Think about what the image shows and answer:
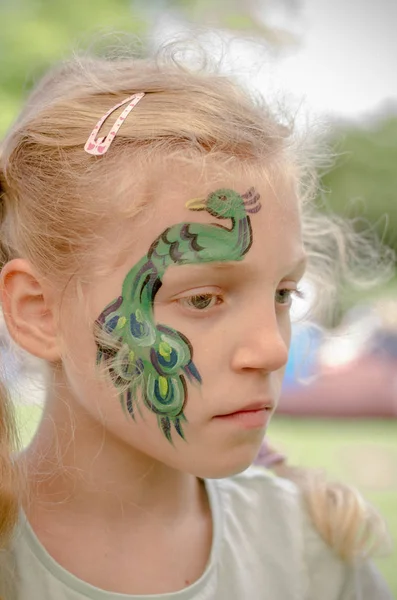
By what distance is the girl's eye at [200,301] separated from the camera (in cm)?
143

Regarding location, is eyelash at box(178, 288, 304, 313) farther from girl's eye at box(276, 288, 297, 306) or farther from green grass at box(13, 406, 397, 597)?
green grass at box(13, 406, 397, 597)

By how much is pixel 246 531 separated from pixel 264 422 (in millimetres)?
403

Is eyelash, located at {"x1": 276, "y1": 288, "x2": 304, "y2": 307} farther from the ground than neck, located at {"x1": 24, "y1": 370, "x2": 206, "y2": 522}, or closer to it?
farther from the ground

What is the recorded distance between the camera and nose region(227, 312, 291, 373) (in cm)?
140

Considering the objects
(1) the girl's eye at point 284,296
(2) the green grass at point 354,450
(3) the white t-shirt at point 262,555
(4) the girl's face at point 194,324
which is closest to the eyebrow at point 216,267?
(4) the girl's face at point 194,324

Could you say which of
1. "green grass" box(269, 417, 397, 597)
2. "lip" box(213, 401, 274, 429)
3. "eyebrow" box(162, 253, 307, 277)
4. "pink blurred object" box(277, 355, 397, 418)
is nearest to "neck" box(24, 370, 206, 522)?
"lip" box(213, 401, 274, 429)

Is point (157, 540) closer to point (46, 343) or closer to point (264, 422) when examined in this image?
point (264, 422)

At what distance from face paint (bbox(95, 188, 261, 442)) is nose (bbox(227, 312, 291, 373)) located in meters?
0.09

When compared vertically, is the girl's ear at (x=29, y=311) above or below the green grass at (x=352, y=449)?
below

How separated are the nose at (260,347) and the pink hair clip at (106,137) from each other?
42cm

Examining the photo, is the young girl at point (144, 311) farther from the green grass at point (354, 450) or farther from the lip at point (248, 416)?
the green grass at point (354, 450)

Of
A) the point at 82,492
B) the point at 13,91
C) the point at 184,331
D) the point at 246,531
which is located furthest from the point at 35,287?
the point at 13,91

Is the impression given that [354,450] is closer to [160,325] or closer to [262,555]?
[262,555]

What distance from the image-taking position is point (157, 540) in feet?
5.38
